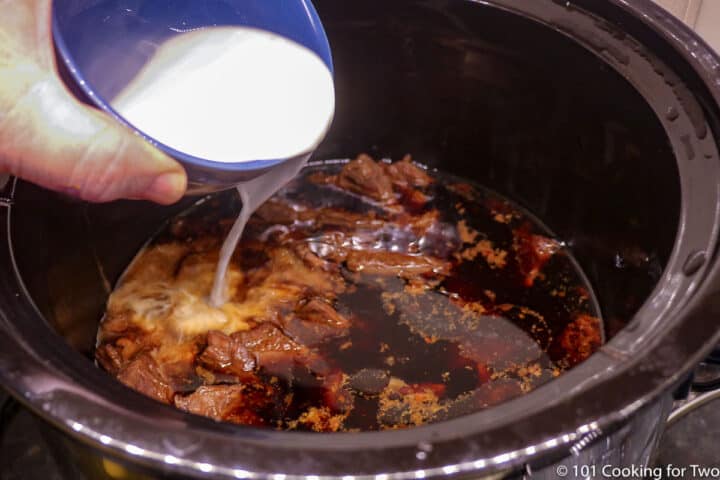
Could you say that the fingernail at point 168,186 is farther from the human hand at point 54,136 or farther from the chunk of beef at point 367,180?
the chunk of beef at point 367,180

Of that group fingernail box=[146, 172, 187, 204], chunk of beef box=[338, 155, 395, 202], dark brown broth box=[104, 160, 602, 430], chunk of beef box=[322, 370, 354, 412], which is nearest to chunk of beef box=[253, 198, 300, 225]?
dark brown broth box=[104, 160, 602, 430]

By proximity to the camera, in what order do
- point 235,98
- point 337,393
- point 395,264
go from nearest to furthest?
point 235,98 < point 337,393 < point 395,264

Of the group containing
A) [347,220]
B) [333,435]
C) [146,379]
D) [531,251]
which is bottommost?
[146,379]

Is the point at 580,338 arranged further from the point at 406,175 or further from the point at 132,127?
the point at 132,127

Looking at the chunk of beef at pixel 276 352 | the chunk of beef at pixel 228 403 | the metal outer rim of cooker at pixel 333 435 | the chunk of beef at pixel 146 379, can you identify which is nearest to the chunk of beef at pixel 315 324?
the chunk of beef at pixel 276 352

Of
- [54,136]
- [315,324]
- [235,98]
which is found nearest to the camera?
[54,136]

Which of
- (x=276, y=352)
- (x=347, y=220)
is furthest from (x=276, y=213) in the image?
(x=276, y=352)

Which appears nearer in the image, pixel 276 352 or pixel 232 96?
pixel 232 96

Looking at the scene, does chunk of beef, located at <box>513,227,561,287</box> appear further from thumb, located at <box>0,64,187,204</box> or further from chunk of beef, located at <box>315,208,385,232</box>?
thumb, located at <box>0,64,187,204</box>
